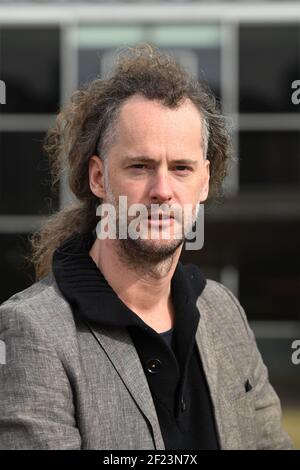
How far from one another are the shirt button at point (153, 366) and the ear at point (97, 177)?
442 millimetres

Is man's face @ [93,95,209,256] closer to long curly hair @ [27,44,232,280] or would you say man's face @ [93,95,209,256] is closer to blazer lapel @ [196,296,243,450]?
long curly hair @ [27,44,232,280]

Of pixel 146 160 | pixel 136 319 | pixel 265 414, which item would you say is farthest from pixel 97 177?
pixel 265 414

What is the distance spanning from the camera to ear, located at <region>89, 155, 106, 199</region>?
219 centimetres

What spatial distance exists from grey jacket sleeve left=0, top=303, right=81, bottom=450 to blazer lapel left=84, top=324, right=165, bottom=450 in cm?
Result: 13

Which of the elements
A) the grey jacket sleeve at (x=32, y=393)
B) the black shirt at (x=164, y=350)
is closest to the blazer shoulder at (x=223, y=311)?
the black shirt at (x=164, y=350)

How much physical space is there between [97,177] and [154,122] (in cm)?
28

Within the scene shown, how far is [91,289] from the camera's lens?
6.55ft

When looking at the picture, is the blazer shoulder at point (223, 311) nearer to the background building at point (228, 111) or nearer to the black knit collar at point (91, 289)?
the black knit collar at point (91, 289)

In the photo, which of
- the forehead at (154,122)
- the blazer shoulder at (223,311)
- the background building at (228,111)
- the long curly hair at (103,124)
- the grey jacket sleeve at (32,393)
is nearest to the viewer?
the grey jacket sleeve at (32,393)

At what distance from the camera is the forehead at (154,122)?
78.5 inches

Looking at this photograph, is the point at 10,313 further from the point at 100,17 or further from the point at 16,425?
the point at 100,17

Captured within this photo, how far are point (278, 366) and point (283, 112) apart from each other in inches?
102

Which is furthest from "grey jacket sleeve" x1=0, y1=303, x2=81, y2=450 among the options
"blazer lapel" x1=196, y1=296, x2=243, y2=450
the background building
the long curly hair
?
the background building

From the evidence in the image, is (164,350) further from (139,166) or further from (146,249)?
(139,166)
